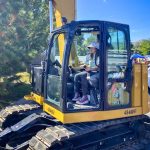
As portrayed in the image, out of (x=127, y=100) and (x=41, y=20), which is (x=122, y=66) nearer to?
(x=127, y=100)

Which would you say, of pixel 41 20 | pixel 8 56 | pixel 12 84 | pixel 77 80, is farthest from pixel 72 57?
pixel 41 20

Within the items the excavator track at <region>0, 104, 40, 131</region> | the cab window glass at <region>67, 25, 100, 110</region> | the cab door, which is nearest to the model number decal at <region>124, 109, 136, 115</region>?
the cab door

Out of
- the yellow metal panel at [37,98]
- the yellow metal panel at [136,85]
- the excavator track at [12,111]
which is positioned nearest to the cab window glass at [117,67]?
the yellow metal panel at [136,85]

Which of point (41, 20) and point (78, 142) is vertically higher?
point (41, 20)

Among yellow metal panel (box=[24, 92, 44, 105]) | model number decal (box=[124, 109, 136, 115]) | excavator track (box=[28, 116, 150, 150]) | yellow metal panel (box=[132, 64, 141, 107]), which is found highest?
yellow metal panel (box=[132, 64, 141, 107])

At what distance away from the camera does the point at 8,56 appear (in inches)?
393

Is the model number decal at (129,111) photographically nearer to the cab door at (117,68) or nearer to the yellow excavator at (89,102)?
the yellow excavator at (89,102)

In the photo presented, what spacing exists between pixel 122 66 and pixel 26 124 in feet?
7.11

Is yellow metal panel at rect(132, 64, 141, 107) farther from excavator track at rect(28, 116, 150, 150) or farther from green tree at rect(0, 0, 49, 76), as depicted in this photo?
green tree at rect(0, 0, 49, 76)

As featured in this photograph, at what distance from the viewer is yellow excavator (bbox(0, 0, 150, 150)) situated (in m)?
5.43

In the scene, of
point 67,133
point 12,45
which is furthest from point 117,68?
point 12,45

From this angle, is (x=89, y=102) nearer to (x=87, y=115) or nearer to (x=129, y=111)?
(x=87, y=115)

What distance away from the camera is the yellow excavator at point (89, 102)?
543 centimetres

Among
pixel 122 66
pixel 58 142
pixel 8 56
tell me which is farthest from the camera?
pixel 8 56
